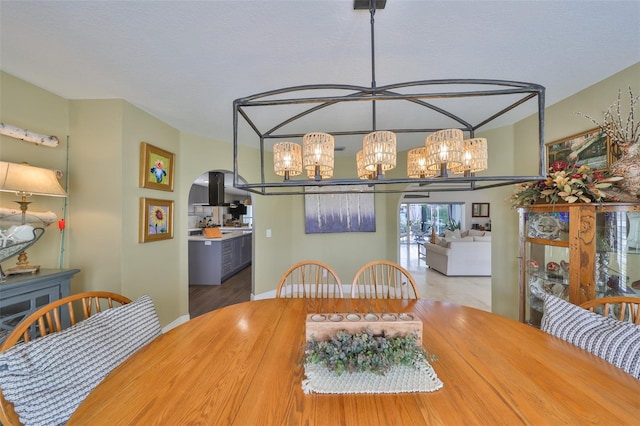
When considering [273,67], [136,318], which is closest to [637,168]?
[273,67]

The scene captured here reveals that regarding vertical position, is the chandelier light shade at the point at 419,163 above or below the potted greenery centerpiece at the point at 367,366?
above

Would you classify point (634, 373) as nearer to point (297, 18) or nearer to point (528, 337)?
point (528, 337)

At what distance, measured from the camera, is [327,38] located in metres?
1.39

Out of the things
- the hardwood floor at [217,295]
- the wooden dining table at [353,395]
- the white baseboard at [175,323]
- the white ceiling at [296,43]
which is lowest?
the hardwood floor at [217,295]

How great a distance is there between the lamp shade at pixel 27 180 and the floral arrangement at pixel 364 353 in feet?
7.35

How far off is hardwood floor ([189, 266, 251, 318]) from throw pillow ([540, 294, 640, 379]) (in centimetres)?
352

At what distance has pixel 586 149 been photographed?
6.46ft

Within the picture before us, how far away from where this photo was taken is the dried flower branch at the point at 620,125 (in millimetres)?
1618

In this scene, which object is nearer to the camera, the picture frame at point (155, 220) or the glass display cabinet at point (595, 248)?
the glass display cabinet at point (595, 248)

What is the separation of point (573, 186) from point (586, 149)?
595mm

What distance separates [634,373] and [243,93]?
2.69 m

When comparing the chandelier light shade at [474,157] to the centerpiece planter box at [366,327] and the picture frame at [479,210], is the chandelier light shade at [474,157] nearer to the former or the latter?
the centerpiece planter box at [366,327]

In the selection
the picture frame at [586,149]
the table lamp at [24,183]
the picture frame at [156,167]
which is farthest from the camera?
the picture frame at [156,167]

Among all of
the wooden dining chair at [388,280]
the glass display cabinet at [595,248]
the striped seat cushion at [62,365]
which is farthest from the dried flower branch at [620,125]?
the striped seat cushion at [62,365]
